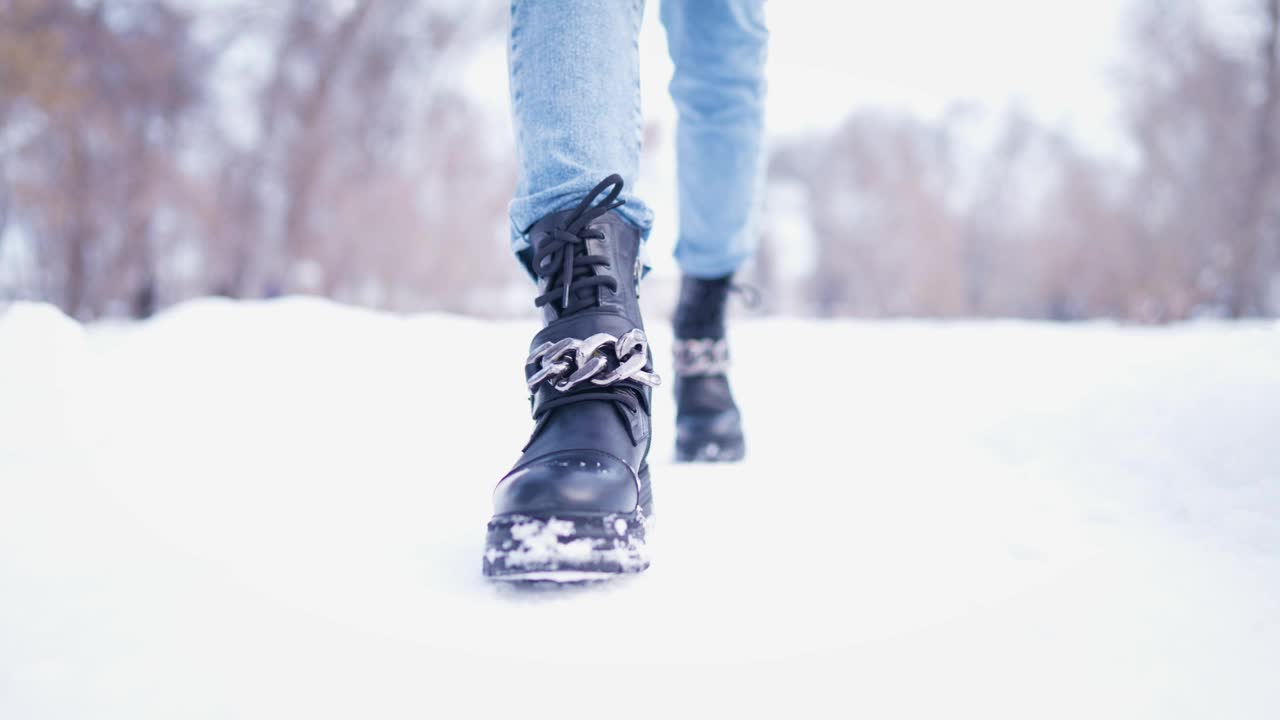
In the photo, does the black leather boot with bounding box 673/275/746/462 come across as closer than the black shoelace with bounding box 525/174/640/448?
No

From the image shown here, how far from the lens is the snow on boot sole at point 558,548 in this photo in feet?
1.92

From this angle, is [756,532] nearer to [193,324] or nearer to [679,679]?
[679,679]

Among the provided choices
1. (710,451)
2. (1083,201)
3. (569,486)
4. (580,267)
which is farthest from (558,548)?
(1083,201)

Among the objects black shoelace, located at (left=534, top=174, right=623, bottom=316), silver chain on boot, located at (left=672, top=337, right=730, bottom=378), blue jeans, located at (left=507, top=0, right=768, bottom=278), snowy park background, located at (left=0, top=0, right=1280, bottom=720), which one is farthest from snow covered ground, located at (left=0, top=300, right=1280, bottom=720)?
blue jeans, located at (left=507, top=0, right=768, bottom=278)

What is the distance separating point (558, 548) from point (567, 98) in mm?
436

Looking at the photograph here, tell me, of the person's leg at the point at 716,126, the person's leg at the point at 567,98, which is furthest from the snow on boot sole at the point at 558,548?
the person's leg at the point at 716,126

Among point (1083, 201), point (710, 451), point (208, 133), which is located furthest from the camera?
point (1083, 201)

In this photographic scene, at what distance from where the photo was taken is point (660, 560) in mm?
706

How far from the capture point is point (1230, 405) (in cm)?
115

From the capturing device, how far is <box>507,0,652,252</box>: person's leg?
74 cm

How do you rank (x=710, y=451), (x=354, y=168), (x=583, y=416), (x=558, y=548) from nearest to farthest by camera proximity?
(x=558, y=548) < (x=583, y=416) < (x=710, y=451) < (x=354, y=168)

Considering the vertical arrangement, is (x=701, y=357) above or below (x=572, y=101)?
below

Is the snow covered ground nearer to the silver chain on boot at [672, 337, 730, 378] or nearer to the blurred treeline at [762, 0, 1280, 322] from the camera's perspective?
the silver chain on boot at [672, 337, 730, 378]

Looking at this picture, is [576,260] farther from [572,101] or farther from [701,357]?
[701,357]
